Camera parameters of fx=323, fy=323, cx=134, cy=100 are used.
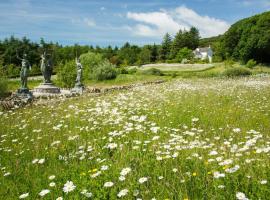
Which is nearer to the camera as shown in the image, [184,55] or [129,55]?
[129,55]

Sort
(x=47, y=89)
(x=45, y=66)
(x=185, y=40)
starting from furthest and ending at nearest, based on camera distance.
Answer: (x=185, y=40), (x=47, y=89), (x=45, y=66)

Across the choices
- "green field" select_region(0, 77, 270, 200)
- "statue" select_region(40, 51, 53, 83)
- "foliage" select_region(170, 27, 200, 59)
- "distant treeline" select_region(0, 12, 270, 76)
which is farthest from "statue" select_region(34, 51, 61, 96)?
"foliage" select_region(170, 27, 200, 59)

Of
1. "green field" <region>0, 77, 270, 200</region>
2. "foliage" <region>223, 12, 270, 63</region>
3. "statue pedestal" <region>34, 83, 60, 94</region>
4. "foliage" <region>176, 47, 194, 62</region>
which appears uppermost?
"foliage" <region>223, 12, 270, 63</region>

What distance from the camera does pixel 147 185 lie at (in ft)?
14.7

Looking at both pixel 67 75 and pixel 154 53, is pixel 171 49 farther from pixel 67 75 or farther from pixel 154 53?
pixel 67 75

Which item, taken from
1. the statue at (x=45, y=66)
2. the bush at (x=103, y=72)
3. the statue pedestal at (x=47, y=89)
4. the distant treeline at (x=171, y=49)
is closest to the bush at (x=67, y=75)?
the statue at (x=45, y=66)

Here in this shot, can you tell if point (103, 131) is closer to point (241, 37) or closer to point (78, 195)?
point (78, 195)

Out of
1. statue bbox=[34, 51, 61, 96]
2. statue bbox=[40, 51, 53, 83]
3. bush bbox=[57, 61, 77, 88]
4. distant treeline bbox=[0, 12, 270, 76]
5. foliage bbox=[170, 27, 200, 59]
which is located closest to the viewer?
statue bbox=[40, 51, 53, 83]

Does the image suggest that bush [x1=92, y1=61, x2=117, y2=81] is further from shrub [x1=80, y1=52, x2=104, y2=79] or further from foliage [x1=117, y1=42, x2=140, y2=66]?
foliage [x1=117, y1=42, x2=140, y2=66]

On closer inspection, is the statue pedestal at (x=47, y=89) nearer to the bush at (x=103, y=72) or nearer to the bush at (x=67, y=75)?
the bush at (x=67, y=75)

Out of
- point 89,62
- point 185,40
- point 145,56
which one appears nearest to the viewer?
point 89,62

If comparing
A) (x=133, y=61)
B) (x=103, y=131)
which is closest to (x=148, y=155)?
(x=103, y=131)

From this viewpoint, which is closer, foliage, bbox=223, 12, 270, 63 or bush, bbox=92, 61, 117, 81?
bush, bbox=92, 61, 117, 81

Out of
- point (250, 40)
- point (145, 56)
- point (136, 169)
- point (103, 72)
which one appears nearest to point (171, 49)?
point (145, 56)
